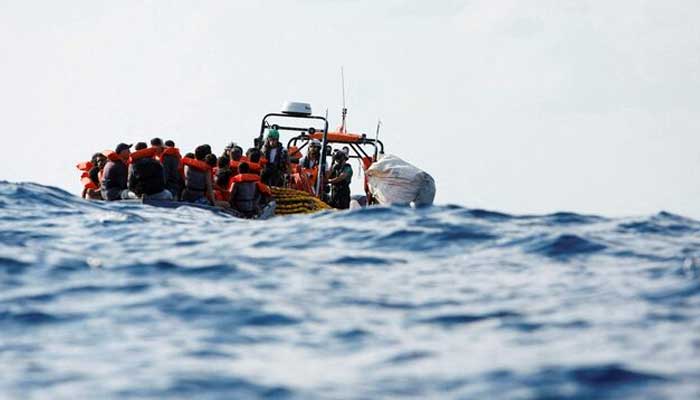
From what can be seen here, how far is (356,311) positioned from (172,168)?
1220 centimetres

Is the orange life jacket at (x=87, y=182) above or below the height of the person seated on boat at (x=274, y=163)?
below

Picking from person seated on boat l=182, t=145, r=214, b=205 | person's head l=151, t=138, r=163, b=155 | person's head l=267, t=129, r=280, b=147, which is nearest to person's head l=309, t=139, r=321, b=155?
person's head l=267, t=129, r=280, b=147

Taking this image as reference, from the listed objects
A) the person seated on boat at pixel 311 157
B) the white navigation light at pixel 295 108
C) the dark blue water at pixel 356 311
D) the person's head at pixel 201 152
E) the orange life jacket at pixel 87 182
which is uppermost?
the white navigation light at pixel 295 108

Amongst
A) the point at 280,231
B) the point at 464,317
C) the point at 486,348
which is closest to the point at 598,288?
the point at 464,317

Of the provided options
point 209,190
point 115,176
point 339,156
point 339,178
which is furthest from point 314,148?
point 115,176

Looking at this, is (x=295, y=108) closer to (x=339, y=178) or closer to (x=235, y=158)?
(x=339, y=178)

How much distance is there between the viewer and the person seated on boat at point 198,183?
1962 centimetres

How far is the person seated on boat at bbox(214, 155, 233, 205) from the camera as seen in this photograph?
20875 mm

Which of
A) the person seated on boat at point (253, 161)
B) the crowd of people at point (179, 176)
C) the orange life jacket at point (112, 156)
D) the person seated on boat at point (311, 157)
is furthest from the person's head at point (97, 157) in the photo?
the person seated on boat at point (311, 157)

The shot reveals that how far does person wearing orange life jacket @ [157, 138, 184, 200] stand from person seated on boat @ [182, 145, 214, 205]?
2.07 ft

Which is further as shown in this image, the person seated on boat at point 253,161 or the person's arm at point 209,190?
the person seated on boat at point 253,161

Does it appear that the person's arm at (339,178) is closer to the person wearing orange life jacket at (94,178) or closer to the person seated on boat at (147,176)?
the person wearing orange life jacket at (94,178)

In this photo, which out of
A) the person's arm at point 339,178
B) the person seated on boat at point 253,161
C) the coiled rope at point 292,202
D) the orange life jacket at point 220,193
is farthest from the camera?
the person's arm at point 339,178

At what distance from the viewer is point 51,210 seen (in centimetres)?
1683
